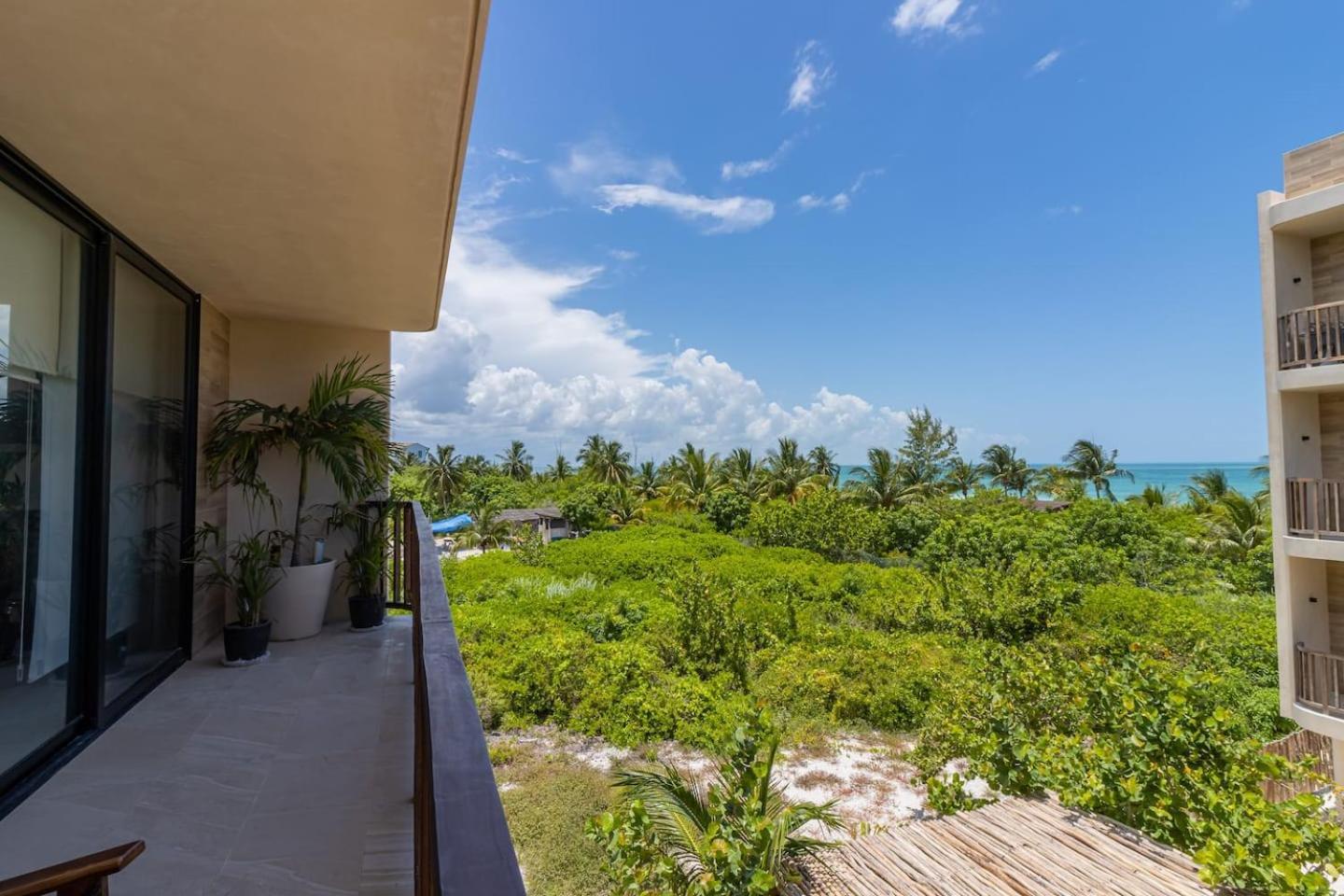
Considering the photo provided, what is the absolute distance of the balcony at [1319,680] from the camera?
6812 millimetres

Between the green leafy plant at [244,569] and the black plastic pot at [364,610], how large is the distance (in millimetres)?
564

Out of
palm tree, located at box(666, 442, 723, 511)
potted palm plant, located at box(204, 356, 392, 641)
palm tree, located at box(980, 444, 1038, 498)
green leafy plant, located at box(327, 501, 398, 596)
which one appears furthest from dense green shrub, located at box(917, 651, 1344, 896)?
palm tree, located at box(980, 444, 1038, 498)

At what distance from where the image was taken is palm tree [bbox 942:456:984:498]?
30.2 metres

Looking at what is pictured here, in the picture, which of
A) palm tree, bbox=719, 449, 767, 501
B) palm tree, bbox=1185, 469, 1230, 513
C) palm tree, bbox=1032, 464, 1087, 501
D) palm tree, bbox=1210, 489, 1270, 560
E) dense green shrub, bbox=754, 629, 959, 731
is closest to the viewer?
dense green shrub, bbox=754, 629, 959, 731

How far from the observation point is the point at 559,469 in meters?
39.6

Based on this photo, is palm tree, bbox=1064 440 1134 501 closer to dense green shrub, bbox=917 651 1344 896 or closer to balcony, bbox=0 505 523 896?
dense green shrub, bbox=917 651 1344 896

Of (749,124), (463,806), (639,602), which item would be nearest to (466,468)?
(749,124)

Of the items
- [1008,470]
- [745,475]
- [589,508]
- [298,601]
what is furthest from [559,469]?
[298,601]

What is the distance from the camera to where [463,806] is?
57cm

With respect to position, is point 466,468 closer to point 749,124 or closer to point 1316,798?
point 749,124

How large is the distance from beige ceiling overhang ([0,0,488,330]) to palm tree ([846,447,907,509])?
25.1m

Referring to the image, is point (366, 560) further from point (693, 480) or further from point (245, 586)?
point (693, 480)

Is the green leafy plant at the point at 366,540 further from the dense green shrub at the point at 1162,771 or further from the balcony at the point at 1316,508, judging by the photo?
the balcony at the point at 1316,508

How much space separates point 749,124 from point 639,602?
2222cm
